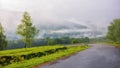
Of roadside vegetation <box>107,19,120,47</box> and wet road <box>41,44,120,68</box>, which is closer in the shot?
wet road <box>41,44,120,68</box>

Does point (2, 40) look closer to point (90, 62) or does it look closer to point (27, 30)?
point (27, 30)

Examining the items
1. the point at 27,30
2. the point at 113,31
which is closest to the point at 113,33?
the point at 113,31

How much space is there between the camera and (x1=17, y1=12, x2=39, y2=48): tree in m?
35.9

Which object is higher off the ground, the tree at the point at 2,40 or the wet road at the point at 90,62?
the tree at the point at 2,40

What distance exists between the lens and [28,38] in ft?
118

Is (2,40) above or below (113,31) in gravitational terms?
below

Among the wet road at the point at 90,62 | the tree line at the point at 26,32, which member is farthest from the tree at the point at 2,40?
the wet road at the point at 90,62

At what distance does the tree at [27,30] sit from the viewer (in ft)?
118

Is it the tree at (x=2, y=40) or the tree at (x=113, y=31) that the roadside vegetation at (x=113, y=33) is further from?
the tree at (x=2, y=40)

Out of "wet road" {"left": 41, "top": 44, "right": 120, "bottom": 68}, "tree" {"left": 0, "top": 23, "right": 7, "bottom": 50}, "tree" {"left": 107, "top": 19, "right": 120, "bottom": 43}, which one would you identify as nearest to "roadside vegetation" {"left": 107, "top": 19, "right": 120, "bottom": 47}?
"tree" {"left": 107, "top": 19, "right": 120, "bottom": 43}

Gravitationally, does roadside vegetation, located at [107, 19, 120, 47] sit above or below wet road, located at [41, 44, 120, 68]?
above

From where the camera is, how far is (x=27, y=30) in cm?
3616

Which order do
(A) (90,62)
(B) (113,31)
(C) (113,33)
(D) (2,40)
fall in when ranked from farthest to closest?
1. (D) (2,40)
2. (B) (113,31)
3. (C) (113,33)
4. (A) (90,62)

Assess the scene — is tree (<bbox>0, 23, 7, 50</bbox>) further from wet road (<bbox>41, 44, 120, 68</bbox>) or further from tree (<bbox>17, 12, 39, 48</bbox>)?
wet road (<bbox>41, 44, 120, 68</bbox>)
